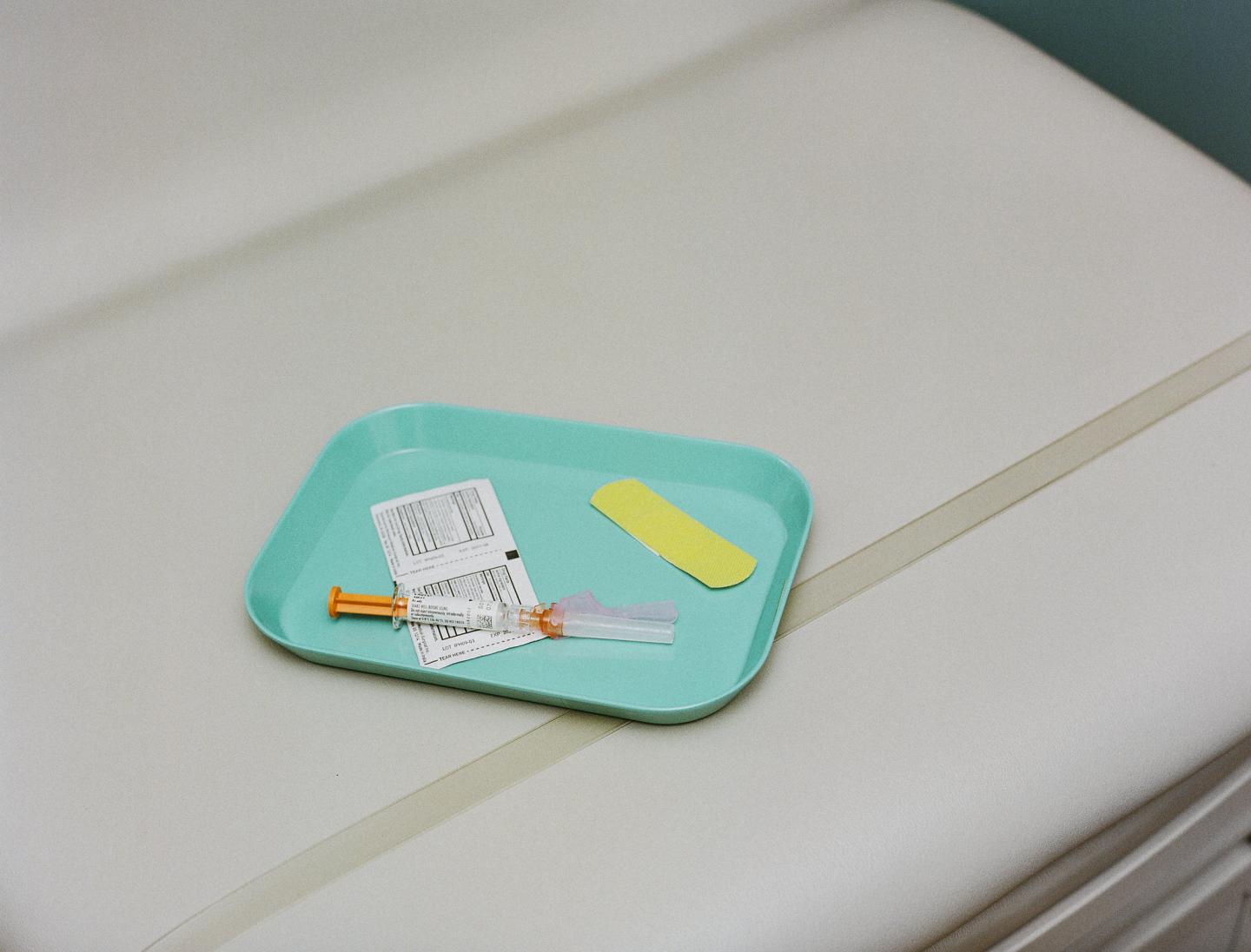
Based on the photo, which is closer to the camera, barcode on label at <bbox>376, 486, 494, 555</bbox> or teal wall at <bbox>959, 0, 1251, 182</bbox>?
barcode on label at <bbox>376, 486, 494, 555</bbox>

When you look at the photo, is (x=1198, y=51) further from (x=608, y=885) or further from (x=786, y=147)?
(x=608, y=885)

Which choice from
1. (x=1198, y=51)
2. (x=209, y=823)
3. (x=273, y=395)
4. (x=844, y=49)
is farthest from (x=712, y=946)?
(x=1198, y=51)

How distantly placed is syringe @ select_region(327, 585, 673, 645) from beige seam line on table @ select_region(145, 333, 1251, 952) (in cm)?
7

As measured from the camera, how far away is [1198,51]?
1312 millimetres

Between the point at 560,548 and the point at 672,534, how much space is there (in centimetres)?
9

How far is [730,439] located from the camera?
36.9 inches

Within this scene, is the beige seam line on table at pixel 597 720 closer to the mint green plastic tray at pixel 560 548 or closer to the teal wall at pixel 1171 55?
the mint green plastic tray at pixel 560 548

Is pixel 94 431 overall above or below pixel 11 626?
above

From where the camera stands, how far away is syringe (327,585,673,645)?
0.81 metres

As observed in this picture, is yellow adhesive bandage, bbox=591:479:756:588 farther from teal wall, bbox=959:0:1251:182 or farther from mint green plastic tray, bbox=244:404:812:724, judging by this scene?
teal wall, bbox=959:0:1251:182

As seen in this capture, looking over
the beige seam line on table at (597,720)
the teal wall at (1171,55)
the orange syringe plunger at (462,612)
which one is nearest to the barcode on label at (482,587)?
the orange syringe plunger at (462,612)

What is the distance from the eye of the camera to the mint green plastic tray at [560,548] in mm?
788

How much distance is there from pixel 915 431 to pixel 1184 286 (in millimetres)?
304

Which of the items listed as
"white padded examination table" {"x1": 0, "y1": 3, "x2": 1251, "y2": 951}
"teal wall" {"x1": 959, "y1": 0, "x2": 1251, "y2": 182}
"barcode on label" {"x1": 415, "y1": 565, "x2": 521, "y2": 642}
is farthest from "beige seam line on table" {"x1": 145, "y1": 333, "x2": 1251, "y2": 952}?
"teal wall" {"x1": 959, "y1": 0, "x2": 1251, "y2": 182}
